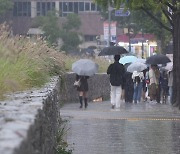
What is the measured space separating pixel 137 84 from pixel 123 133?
45.2 ft

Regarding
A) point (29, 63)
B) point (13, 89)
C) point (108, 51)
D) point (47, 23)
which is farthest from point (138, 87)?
point (47, 23)

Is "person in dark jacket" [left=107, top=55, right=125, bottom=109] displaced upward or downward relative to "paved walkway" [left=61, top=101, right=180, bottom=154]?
upward

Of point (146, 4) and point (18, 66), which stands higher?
point (146, 4)

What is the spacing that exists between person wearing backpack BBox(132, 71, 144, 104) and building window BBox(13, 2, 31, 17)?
4645 cm

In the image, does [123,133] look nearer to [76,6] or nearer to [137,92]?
[137,92]

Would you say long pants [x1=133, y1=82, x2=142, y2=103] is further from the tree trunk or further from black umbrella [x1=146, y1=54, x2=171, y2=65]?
the tree trunk

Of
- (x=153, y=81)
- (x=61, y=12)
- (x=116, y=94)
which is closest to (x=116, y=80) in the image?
(x=116, y=94)

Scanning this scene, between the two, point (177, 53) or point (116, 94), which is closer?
point (116, 94)

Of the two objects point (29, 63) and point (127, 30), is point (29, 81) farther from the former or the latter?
point (127, 30)

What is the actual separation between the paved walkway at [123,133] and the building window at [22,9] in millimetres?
55459

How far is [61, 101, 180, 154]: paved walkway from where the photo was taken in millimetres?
12523

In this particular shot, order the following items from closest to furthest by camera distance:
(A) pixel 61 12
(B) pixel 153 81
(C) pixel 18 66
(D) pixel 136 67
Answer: (C) pixel 18 66 < (B) pixel 153 81 < (D) pixel 136 67 < (A) pixel 61 12

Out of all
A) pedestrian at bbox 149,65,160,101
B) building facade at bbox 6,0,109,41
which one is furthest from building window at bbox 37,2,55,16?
pedestrian at bbox 149,65,160,101

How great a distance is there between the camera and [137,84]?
2875 cm
